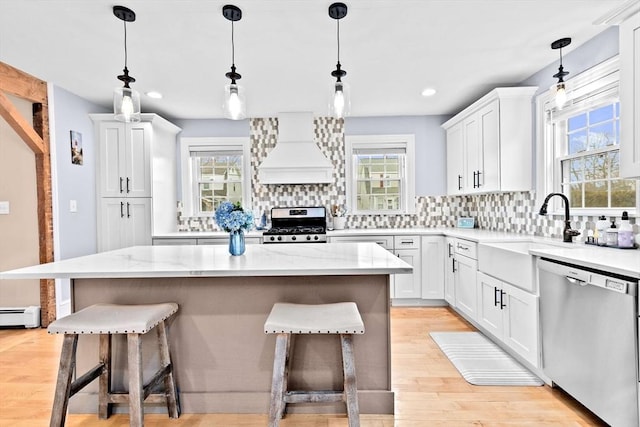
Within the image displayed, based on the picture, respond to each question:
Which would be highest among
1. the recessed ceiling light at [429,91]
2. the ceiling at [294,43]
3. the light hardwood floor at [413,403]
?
the ceiling at [294,43]

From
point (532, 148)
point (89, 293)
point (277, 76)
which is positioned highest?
point (277, 76)

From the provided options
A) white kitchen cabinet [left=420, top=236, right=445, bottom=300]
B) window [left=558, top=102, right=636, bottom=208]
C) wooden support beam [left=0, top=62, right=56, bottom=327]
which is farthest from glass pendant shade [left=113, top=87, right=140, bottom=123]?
window [left=558, top=102, right=636, bottom=208]

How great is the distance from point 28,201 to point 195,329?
278 centimetres

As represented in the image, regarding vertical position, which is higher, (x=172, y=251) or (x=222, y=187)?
(x=222, y=187)

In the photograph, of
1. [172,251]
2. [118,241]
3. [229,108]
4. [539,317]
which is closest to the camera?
[229,108]

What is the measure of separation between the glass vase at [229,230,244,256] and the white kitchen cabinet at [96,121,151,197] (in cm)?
246

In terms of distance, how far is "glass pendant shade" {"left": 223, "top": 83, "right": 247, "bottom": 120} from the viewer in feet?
6.81

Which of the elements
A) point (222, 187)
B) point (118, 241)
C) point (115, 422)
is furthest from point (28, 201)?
point (115, 422)

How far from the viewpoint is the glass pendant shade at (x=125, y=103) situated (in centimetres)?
211

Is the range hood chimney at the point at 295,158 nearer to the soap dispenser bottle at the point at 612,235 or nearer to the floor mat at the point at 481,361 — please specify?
the floor mat at the point at 481,361

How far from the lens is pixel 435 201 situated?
4.64 meters

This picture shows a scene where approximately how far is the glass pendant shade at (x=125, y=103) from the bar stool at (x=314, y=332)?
1557 mm

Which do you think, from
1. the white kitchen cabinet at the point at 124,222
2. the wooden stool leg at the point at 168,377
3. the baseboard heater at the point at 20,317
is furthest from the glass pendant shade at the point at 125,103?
the baseboard heater at the point at 20,317

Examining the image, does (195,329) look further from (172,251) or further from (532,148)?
(532,148)
